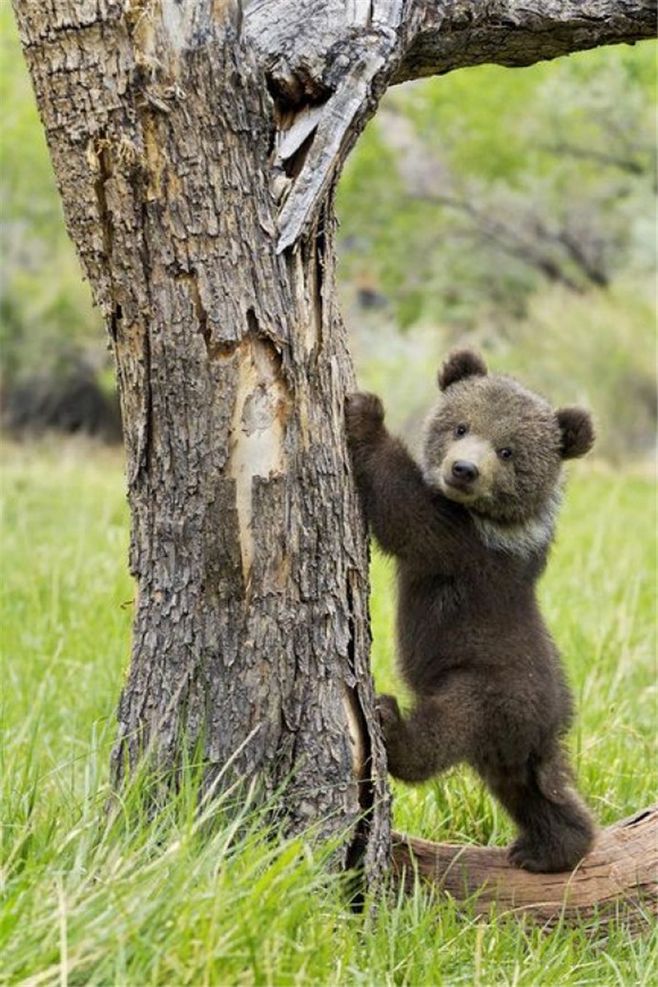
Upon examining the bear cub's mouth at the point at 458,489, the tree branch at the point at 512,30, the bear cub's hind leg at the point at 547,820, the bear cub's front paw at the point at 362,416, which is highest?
the tree branch at the point at 512,30

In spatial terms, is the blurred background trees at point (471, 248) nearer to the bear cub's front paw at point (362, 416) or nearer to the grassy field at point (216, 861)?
the grassy field at point (216, 861)

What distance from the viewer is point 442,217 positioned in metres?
21.2

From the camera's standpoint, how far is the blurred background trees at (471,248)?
16.8 m

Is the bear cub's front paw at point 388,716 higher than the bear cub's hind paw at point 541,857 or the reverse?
higher

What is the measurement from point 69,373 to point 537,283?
678 centimetres

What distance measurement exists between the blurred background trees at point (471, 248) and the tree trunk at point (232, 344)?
12593 millimetres

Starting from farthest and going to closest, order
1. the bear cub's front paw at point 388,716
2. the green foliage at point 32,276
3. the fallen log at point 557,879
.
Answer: the green foliage at point 32,276, the fallen log at point 557,879, the bear cub's front paw at point 388,716

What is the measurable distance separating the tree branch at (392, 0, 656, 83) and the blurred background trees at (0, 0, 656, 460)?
1196 centimetres

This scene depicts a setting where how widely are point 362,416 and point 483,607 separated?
2.47ft

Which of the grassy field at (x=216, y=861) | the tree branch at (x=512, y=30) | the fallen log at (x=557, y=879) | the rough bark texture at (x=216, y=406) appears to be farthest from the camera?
the fallen log at (x=557, y=879)

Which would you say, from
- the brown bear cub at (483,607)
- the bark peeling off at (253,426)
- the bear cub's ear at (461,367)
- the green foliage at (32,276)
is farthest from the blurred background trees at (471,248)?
the bark peeling off at (253,426)

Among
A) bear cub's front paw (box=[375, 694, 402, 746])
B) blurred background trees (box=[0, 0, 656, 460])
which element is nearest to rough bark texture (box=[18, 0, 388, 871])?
bear cub's front paw (box=[375, 694, 402, 746])

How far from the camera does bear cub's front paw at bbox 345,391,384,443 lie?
13.1 feet

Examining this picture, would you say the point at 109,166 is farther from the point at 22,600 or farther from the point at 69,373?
the point at 69,373
